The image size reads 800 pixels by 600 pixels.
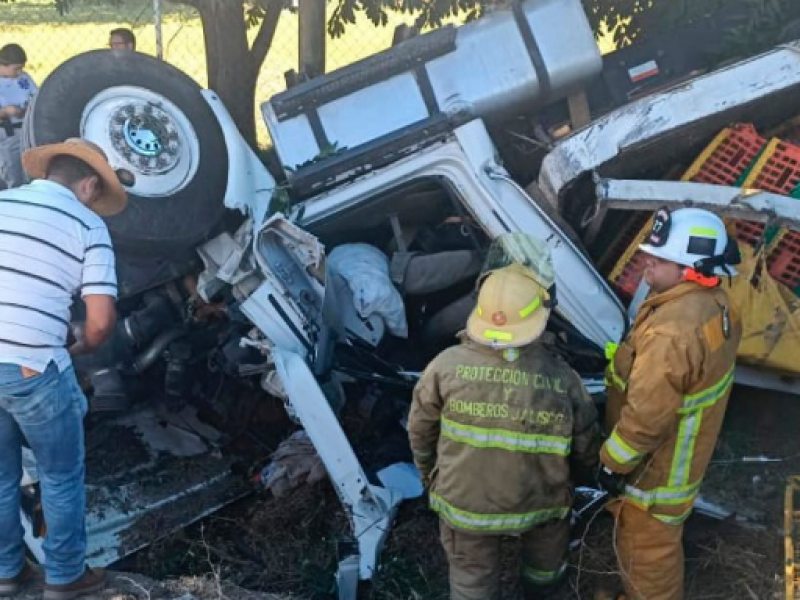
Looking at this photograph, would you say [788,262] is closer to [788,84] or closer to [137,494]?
→ [788,84]

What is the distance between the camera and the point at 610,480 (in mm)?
3254

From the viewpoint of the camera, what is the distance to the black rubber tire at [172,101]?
13.5ft

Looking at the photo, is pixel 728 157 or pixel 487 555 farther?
pixel 728 157

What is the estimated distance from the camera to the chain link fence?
10336 millimetres

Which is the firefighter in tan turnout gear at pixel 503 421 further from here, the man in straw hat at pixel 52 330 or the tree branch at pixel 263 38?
the tree branch at pixel 263 38

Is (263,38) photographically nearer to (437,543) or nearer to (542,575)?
(437,543)

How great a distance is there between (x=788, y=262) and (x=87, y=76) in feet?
10.3

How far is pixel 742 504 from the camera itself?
3.89 m

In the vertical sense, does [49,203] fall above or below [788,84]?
above

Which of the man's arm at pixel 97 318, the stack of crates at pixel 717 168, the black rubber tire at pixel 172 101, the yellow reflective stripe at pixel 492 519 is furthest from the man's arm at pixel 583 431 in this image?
the black rubber tire at pixel 172 101

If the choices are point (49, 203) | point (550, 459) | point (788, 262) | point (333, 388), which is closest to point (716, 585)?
point (550, 459)

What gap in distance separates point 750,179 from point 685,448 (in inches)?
62.4

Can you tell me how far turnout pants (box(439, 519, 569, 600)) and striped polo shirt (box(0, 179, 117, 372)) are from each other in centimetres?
147

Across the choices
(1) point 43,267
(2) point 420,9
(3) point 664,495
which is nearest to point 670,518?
(3) point 664,495
